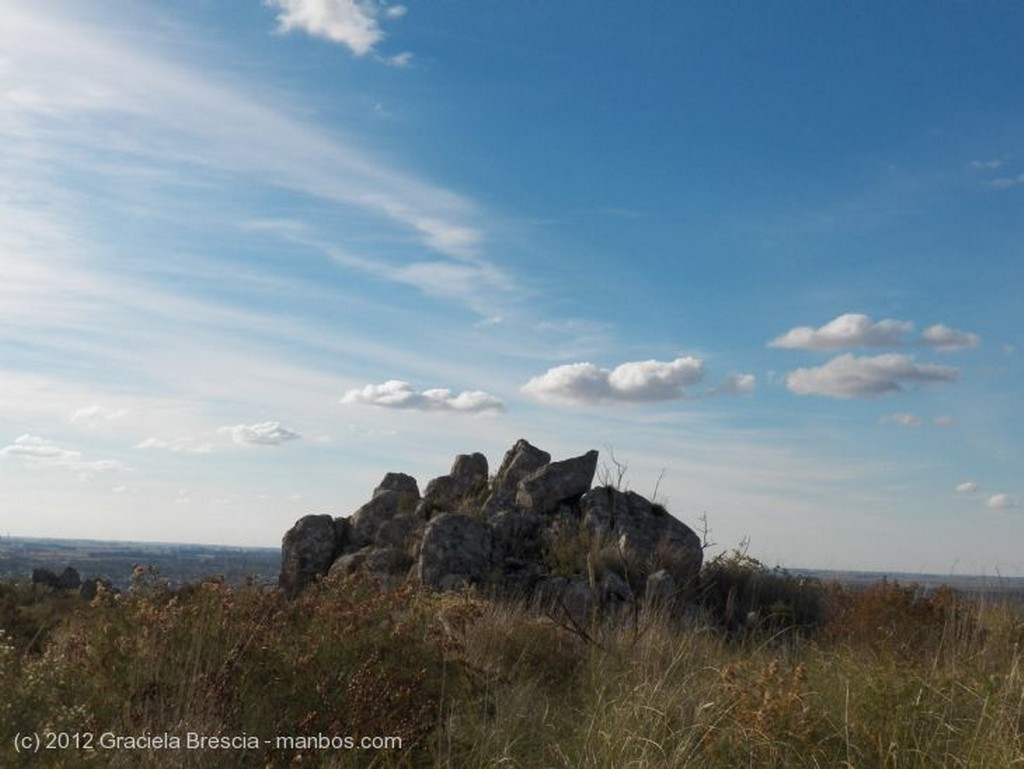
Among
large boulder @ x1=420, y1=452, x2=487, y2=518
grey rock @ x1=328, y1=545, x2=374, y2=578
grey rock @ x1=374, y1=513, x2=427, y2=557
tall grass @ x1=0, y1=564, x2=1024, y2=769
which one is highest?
large boulder @ x1=420, y1=452, x2=487, y2=518

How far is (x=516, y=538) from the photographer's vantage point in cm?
1617

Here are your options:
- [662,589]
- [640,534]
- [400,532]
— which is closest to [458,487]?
[400,532]

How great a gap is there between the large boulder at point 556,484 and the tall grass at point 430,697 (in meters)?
7.44

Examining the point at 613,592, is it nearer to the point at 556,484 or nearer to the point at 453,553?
the point at 453,553

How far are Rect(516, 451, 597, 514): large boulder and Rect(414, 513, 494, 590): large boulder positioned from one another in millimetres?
1623

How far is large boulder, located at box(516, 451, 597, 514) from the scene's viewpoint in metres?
16.9

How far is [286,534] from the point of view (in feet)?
58.5

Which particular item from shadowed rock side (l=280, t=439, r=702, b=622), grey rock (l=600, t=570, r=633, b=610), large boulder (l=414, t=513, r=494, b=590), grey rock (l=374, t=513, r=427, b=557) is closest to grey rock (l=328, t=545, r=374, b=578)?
shadowed rock side (l=280, t=439, r=702, b=622)

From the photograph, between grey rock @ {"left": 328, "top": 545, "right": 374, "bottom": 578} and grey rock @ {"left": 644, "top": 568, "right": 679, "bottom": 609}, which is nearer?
grey rock @ {"left": 644, "top": 568, "right": 679, "bottom": 609}

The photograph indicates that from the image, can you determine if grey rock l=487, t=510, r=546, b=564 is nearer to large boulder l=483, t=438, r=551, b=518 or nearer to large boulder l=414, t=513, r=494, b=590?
large boulder l=414, t=513, r=494, b=590

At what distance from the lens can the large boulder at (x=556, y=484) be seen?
16.9 m

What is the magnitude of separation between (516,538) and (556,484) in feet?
4.12

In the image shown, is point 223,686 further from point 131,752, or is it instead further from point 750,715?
point 750,715

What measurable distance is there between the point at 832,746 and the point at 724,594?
29.6 ft
